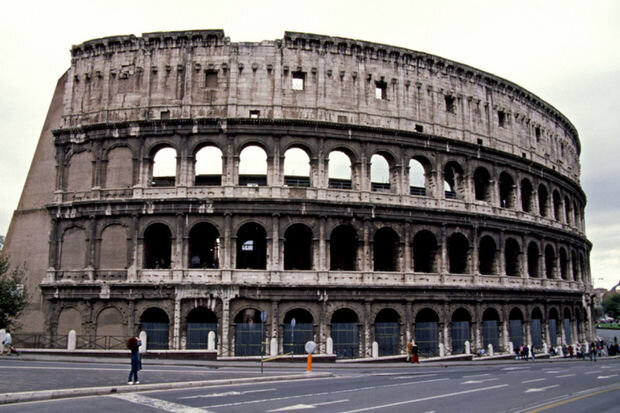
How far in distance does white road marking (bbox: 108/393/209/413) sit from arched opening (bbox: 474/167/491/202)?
2901 centimetres

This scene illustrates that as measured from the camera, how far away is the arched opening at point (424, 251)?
33.8 m

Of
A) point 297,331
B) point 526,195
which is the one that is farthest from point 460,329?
point 526,195

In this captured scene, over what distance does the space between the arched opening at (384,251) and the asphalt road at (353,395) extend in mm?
13409

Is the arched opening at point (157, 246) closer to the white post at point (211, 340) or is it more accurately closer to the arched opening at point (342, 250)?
the white post at point (211, 340)

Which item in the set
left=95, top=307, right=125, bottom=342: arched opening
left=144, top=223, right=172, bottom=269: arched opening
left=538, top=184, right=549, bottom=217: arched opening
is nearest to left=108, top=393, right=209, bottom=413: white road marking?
left=95, top=307, right=125, bottom=342: arched opening

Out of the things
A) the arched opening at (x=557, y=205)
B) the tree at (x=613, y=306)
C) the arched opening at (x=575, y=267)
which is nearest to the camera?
the arched opening at (x=557, y=205)

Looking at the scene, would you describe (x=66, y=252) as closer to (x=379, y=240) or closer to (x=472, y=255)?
(x=379, y=240)

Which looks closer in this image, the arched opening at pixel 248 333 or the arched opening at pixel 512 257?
the arched opening at pixel 248 333

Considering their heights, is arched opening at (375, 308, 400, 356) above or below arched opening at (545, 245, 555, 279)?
below

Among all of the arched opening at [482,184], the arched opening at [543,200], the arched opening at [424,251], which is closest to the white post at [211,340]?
the arched opening at [424,251]

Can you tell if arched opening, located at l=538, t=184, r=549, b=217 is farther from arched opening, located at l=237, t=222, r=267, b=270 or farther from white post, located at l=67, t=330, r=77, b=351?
white post, located at l=67, t=330, r=77, b=351

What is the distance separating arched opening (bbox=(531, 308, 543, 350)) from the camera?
125ft

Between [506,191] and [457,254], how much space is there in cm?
735

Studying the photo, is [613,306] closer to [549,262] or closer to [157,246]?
[549,262]
